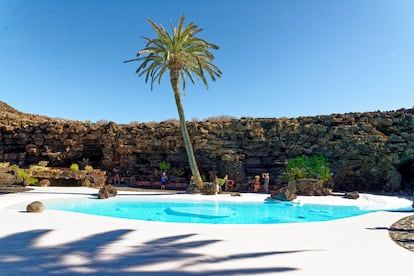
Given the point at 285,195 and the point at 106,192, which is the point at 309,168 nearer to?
the point at 285,195

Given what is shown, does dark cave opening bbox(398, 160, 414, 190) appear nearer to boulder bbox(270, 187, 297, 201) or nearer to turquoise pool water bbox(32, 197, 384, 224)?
turquoise pool water bbox(32, 197, 384, 224)

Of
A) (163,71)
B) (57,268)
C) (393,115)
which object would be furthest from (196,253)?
(393,115)

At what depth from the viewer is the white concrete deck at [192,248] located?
362cm

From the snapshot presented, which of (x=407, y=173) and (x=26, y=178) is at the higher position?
(x=407, y=173)

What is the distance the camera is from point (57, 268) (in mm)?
3543

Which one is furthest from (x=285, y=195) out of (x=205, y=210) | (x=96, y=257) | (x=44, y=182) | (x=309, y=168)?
(x=44, y=182)

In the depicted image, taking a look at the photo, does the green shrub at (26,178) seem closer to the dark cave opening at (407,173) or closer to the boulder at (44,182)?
the boulder at (44,182)

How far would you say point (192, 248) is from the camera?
458cm

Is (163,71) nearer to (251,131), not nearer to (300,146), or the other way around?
(251,131)

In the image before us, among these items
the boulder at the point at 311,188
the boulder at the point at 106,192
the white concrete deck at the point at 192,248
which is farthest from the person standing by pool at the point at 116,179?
the boulder at the point at 311,188

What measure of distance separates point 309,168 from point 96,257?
15.3 metres

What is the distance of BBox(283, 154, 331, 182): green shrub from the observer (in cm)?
1630

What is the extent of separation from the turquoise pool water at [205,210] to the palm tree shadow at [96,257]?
13.4 ft

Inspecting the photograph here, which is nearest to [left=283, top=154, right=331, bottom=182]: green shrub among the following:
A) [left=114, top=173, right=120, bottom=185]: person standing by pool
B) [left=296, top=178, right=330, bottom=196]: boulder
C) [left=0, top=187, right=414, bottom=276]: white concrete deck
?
[left=296, top=178, right=330, bottom=196]: boulder
